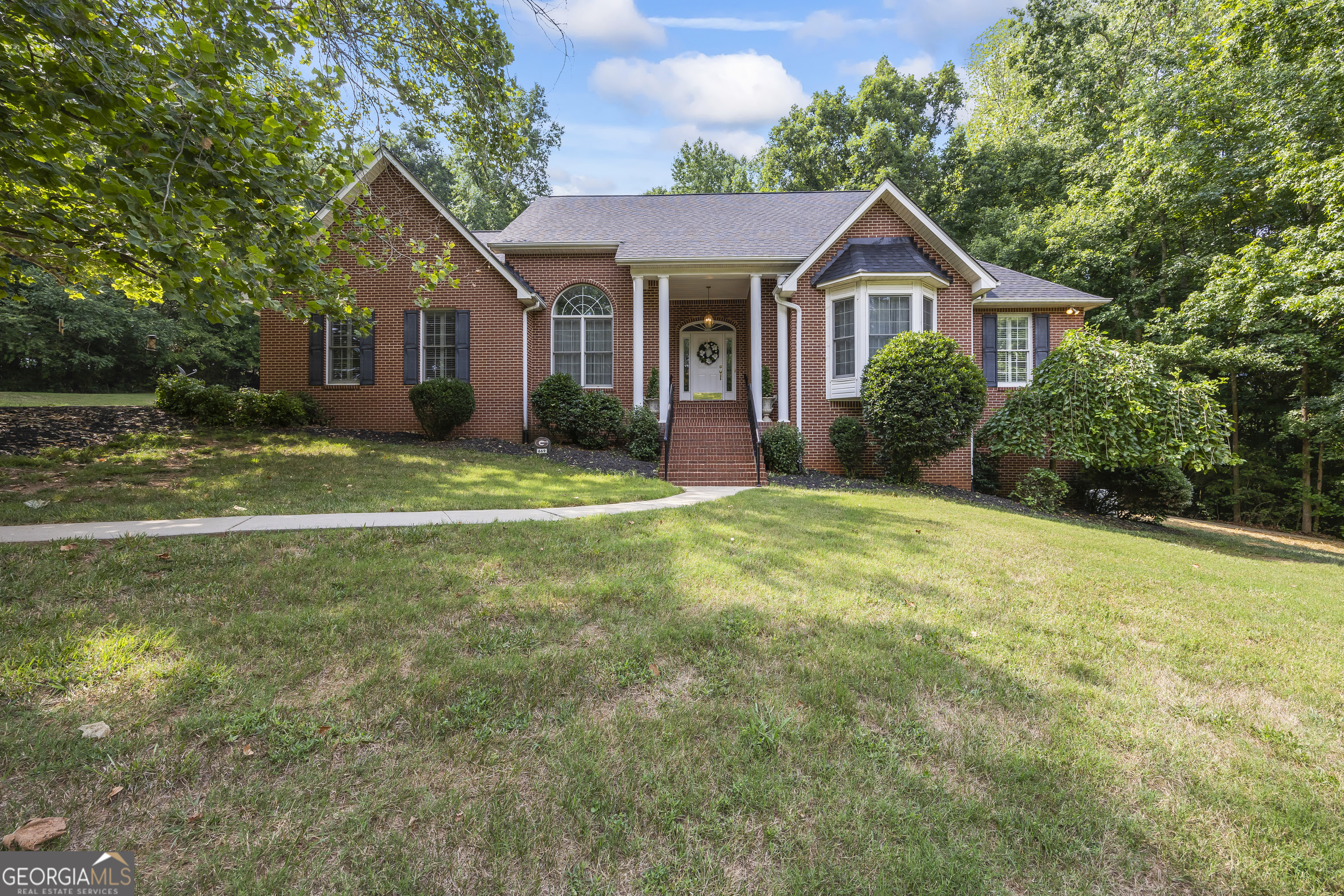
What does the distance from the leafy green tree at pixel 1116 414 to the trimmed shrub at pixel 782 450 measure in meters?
4.24

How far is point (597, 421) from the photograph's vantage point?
11891 millimetres

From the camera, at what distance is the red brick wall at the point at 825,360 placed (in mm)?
12211

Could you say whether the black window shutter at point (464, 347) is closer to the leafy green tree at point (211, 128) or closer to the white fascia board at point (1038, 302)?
the leafy green tree at point (211, 128)

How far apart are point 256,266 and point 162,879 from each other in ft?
15.9

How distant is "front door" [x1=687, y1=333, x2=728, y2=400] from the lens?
587 inches

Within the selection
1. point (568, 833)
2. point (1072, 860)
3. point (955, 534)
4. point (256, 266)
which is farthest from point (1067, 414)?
point (256, 266)

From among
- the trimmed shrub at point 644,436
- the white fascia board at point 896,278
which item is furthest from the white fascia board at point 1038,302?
the trimmed shrub at point 644,436

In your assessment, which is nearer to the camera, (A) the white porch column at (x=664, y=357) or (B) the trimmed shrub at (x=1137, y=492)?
(B) the trimmed shrub at (x=1137, y=492)

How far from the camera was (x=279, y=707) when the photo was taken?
7.41 ft

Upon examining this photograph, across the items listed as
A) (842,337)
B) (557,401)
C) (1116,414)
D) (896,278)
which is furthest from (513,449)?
(1116,414)

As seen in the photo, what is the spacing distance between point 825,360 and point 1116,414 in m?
5.68

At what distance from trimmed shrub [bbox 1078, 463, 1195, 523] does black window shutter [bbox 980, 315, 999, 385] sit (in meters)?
3.14

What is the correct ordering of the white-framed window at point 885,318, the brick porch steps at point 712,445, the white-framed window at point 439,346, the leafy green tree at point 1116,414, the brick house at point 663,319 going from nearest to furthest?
the leafy green tree at point 1116,414
the brick porch steps at point 712,445
the white-framed window at point 885,318
the brick house at point 663,319
the white-framed window at point 439,346

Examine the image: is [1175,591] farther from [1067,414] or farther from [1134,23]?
[1134,23]
